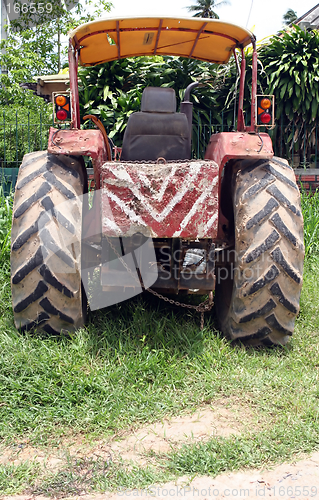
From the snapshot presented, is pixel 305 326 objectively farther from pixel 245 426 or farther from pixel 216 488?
pixel 216 488

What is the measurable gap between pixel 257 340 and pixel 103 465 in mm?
1533

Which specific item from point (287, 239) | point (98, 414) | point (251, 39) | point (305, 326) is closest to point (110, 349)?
point (98, 414)

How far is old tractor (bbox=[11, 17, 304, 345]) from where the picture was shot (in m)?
2.99

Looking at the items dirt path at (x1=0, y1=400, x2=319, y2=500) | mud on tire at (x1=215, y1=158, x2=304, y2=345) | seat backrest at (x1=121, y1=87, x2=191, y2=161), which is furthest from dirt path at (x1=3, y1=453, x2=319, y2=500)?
seat backrest at (x1=121, y1=87, x2=191, y2=161)

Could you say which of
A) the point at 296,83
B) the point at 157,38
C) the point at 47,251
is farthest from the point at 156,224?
the point at 296,83

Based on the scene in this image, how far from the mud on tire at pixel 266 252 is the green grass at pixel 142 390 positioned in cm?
26

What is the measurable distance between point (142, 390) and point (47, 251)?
A: 3.52ft

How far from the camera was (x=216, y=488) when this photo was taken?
7.00 ft

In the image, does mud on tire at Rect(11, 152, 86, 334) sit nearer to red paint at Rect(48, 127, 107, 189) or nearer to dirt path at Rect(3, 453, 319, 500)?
red paint at Rect(48, 127, 107, 189)

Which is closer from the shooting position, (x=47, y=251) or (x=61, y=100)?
(x=47, y=251)

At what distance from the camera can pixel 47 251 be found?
3121mm

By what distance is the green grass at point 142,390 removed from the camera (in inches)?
90.3

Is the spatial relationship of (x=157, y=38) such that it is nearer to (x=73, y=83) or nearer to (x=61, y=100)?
(x=73, y=83)

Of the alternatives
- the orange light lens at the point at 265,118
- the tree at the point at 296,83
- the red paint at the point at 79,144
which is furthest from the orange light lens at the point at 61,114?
the tree at the point at 296,83
